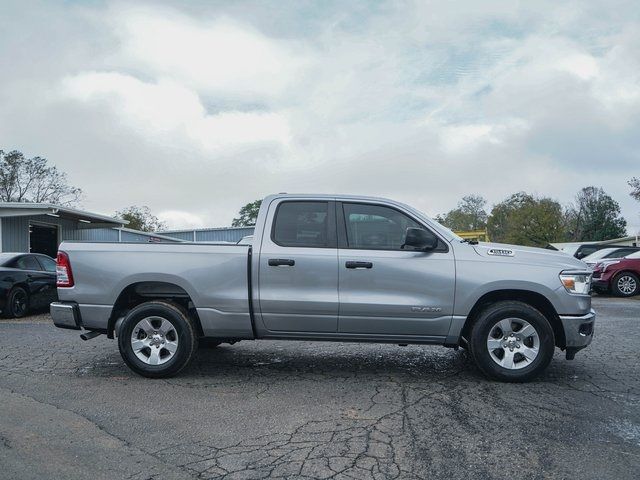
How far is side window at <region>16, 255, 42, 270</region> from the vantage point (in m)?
11.5

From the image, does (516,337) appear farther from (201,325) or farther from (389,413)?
(201,325)

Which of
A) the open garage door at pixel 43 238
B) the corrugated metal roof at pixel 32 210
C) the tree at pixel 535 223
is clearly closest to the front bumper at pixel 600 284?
the corrugated metal roof at pixel 32 210

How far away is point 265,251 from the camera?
5.67 meters

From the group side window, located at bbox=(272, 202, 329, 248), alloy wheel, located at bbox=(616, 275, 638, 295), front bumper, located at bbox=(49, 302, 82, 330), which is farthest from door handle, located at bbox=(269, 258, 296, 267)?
alloy wheel, located at bbox=(616, 275, 638, 295)

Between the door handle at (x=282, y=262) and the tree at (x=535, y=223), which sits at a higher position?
A: the tree at (x=535, y=223)

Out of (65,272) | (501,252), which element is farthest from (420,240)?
(65,272)

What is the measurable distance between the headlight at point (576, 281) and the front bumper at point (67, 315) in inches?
198

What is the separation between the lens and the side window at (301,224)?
575 cm

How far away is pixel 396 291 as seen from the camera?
552 centimetres

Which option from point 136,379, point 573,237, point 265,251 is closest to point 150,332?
point 136,379

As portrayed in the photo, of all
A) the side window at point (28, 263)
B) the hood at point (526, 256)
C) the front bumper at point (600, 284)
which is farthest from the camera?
the front bumper at point (600, 284)

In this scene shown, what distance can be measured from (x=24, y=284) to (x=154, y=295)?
22.7 feet

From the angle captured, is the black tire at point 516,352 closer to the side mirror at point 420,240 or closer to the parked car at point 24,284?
the side mirror at point 420,240

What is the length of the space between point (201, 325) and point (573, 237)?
76112 millimetres
